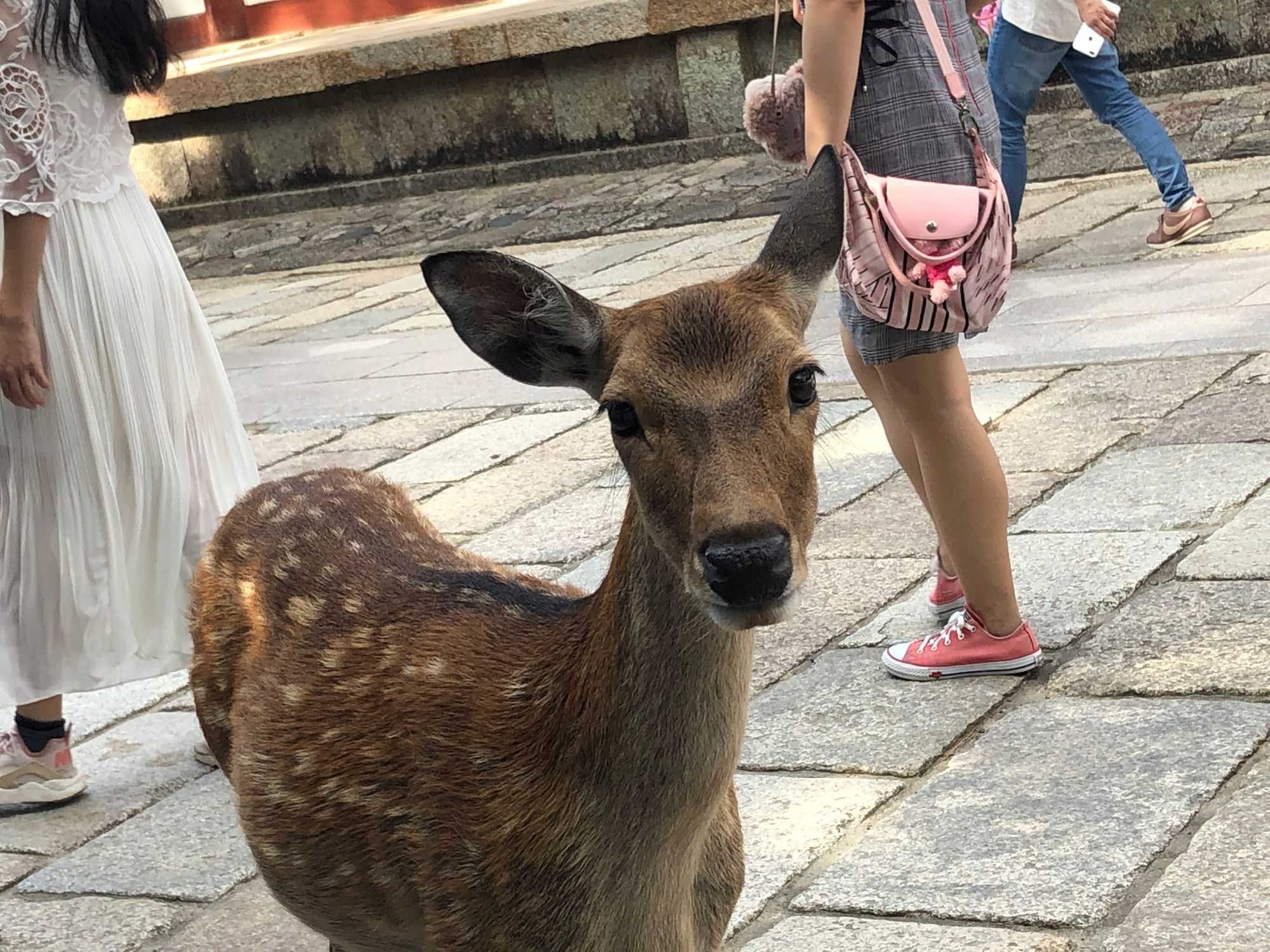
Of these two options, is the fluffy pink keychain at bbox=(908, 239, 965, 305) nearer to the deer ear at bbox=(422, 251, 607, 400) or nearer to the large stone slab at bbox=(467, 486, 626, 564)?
the deer ear at bbox=(422, 251, 607, 400)

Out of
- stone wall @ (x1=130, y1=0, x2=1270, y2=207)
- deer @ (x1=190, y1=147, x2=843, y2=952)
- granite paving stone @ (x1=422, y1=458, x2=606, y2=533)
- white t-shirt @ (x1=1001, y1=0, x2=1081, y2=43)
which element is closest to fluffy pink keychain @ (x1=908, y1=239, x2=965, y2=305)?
deer @ (x1=190, y1=147, x2=843, y2=952)

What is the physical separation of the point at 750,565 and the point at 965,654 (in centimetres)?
198

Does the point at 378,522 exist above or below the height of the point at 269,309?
above

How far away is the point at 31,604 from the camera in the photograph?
177 inches

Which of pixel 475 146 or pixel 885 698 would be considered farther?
pixel 475 146

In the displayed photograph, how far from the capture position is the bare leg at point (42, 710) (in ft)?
14.9

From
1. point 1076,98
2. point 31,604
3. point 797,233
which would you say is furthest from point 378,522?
point 1076,98

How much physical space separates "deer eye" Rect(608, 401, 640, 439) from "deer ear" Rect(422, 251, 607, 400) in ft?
0.71

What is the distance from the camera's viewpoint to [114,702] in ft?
17.0

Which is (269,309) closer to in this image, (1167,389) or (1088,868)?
(1167,389)

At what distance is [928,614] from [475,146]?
10492 mm

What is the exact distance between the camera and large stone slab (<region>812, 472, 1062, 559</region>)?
5.17 meters

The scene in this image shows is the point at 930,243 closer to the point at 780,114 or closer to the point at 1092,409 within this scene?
the point at 780,114

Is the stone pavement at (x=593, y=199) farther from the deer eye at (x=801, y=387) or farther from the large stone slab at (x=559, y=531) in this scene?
the deer eye at (x=801, y=387)
